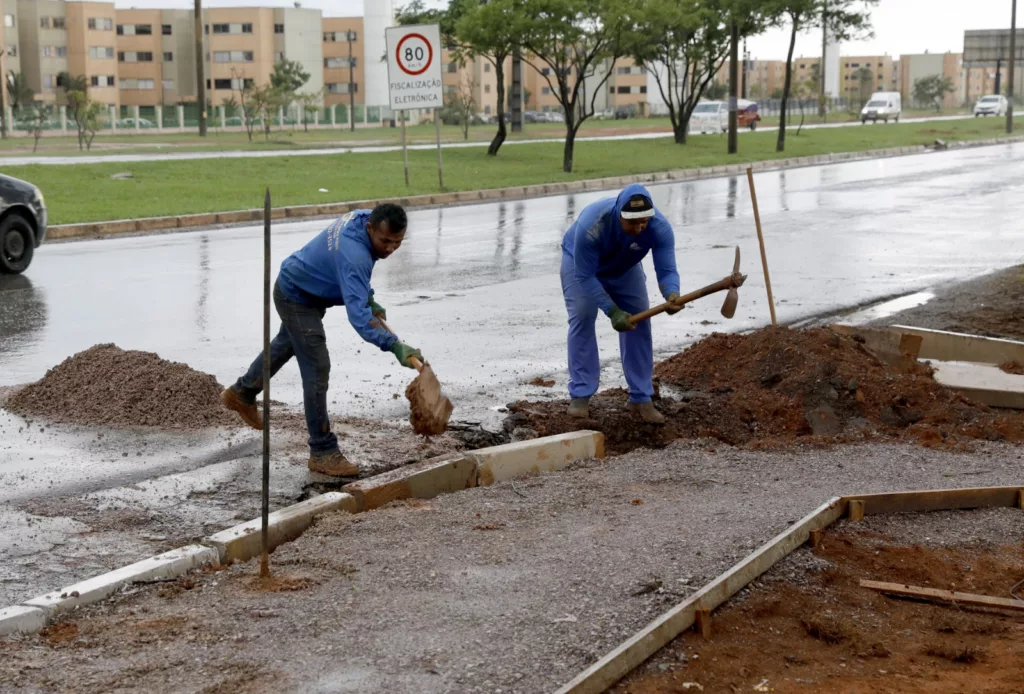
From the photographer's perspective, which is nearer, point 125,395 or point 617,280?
point 125,395

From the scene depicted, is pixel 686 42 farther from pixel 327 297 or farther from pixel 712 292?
pixel 327 297

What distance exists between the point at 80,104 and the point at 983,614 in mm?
45501

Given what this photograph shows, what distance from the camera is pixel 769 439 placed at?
23.7 ft

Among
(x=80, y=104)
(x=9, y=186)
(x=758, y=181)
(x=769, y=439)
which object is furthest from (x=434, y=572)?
(x=80, y=104)

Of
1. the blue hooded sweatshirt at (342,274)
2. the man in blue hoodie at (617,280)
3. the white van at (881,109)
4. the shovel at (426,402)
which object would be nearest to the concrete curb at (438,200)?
the man in blue hoodie at (617,280)

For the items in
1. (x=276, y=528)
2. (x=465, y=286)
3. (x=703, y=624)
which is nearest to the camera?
(x=703, y=624)

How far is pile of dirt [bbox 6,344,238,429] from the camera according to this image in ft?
24.3

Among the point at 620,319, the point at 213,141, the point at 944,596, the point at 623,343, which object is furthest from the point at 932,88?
the point at 944,596

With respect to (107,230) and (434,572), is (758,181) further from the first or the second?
(434,572)

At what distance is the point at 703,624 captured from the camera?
14.1 ft

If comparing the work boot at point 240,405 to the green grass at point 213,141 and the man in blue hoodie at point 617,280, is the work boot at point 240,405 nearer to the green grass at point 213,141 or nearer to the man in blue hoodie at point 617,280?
the man in blue hoodie at point 617,280

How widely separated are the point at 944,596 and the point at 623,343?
335 cm

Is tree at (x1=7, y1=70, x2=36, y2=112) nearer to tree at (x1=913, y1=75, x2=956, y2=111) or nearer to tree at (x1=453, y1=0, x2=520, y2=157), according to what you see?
tree at (x1=453, y1=0, x2=520, y2=157)

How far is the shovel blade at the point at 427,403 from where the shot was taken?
595 cm
